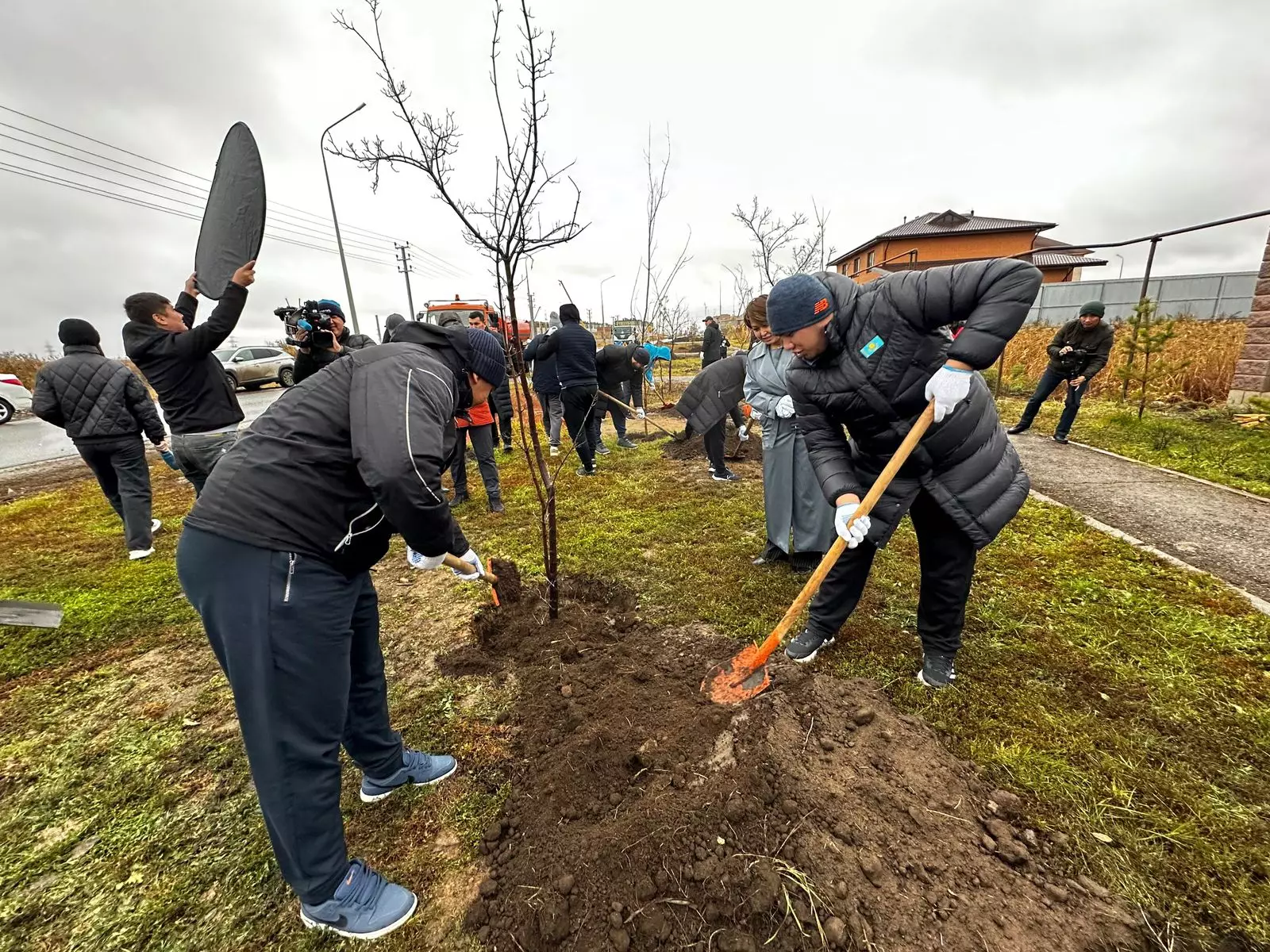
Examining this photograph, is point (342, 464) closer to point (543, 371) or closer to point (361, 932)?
point (361, 932)

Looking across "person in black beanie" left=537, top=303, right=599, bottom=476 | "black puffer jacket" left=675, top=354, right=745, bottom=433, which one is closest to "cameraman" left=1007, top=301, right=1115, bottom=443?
"black puffer jacket" left=675, top=354, right=745, bottom=433

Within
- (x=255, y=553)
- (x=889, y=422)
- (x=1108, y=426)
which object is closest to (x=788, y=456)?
(x=889, y=422)

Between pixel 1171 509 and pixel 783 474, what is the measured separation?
3.60m

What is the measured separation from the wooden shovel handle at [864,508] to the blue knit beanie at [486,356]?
1545mm

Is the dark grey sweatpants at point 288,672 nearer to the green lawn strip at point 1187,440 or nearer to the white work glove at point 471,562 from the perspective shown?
the white work glove at point 471,562

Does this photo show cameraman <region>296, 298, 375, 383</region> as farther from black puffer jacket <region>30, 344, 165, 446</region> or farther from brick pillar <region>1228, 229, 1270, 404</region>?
brick pillar <region>1228, 229, 1270, 404</region>

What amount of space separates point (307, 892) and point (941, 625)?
267cm

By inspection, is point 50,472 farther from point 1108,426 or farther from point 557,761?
point 1108,426

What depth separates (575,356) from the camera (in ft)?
20.0

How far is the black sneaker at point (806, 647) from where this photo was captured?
2783 mm

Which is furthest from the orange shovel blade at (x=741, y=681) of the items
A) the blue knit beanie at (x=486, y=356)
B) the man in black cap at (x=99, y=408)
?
the man in black cap at (x=99, y=408)

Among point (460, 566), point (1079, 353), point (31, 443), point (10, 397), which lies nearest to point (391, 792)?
point (460, 566)

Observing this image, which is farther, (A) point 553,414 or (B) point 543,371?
(A) point 553,414

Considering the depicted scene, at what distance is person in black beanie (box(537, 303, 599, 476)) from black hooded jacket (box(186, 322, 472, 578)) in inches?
174
